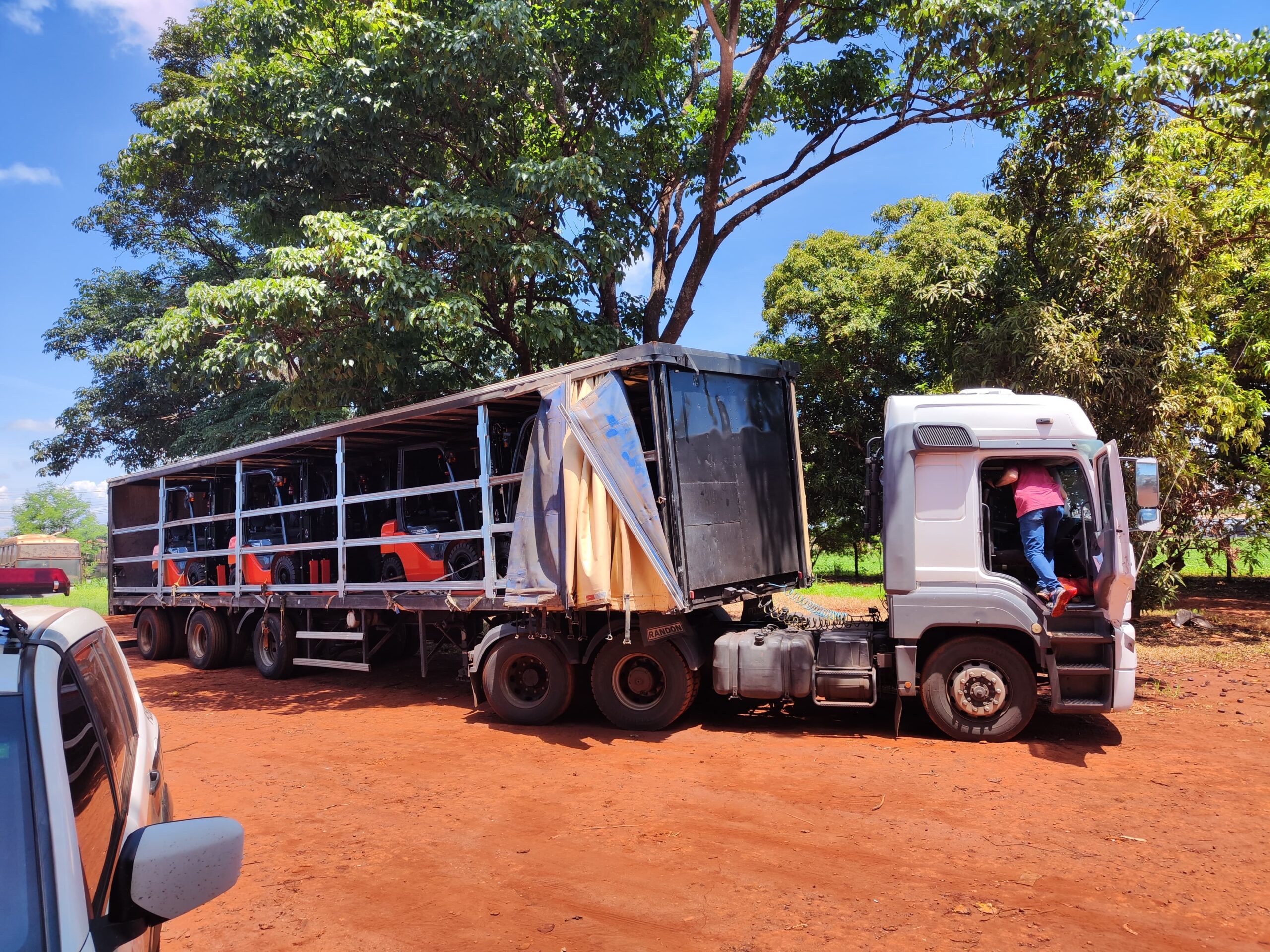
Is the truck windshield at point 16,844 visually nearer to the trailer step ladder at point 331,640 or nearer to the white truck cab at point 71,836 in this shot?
the white truck cab at point 71,836

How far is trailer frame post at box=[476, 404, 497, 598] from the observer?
7996mm

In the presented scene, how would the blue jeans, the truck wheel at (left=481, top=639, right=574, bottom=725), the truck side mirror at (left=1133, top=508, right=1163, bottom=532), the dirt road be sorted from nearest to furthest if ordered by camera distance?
the dirt road
the truck side mirror at (left=1133, top=508, right=1163, bottom=532)
the blue jeans
the truck wheel at (left=481, top=639, right=574, bottom=725)

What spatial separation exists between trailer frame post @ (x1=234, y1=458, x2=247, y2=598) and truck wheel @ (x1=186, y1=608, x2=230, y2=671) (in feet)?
4.01

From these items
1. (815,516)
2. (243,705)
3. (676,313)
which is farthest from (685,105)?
(243,705)

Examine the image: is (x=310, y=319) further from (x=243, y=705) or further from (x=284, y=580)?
(x=243, y=705)

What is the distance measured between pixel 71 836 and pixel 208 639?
11874mm

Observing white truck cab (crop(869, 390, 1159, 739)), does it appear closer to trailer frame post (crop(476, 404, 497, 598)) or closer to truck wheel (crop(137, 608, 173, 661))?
trailer frame post (crop(476, 404, 497, 598))

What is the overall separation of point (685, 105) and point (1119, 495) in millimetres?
9841

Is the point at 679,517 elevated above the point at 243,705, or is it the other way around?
the point at 679,517

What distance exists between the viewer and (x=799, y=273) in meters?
22.5

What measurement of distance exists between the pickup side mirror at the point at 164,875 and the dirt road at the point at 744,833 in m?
2.21

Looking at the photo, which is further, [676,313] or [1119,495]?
[676,313]

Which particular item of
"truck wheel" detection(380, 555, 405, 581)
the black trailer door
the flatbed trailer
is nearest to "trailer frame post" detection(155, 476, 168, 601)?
the flatbed trailer

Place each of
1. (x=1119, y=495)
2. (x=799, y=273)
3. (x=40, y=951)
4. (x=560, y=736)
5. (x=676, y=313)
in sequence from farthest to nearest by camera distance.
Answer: (x=799, y=273) < (x=676, y=313) < (x=560, y=736) < (x=1119, y=495) < (x=40, y=951)
